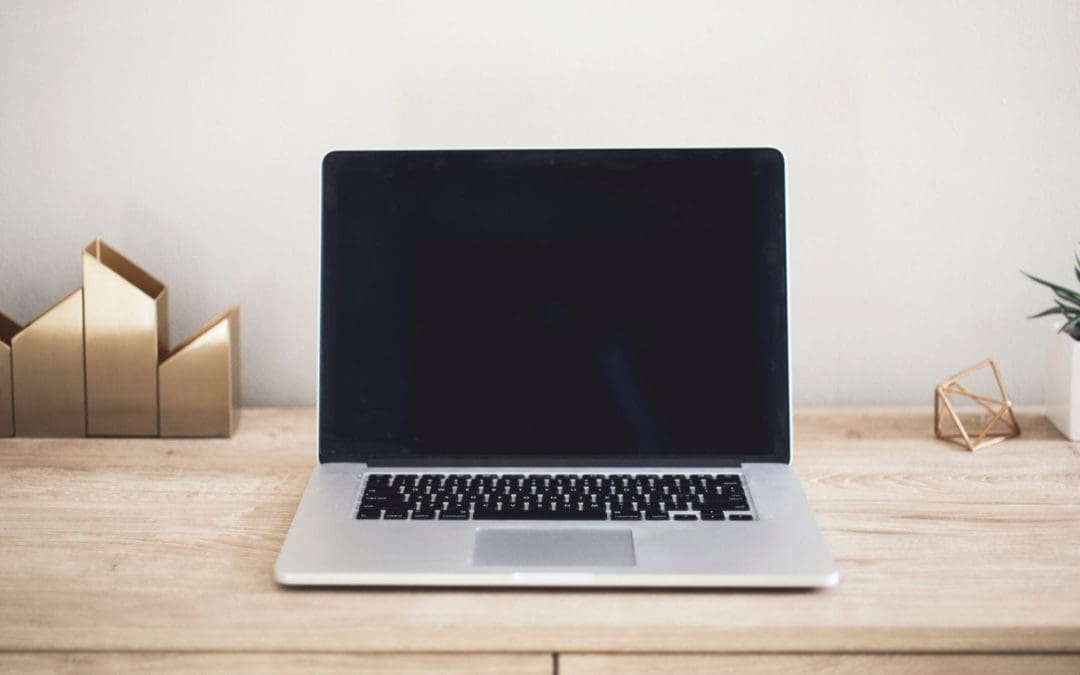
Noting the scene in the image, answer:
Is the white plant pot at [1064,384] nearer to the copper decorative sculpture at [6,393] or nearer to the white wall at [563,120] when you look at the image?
the white wall at [563,120]

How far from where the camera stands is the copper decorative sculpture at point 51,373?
→ 3.67ft

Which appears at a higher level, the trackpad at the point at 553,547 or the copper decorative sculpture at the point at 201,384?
the copper decorative sculpture at the point at 201,384

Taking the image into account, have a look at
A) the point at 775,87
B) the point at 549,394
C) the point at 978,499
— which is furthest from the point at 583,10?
the point at 978,499

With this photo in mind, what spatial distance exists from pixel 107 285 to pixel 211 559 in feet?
1.35

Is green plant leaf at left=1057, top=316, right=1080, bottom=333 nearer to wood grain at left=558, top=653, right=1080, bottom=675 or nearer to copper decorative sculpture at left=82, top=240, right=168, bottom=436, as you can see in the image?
wood grain at left=558, top=653, right=1080, bottom=675

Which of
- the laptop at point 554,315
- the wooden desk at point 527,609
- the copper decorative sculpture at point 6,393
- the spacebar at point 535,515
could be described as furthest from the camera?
the copper decorative sculpture at point 6,393

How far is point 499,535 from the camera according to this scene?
2.90ft

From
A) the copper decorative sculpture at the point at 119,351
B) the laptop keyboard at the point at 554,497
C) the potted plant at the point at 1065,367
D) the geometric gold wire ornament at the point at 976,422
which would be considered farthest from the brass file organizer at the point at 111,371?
the potted plant at the point at 1065,367

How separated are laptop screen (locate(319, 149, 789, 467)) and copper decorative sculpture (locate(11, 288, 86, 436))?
1.04 ft

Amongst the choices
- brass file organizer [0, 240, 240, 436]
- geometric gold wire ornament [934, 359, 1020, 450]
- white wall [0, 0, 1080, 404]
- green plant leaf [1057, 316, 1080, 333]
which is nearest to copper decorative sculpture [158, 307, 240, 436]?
brass file organizer [0, 240, 240, 436]

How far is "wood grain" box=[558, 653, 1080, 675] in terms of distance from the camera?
2.46 feet

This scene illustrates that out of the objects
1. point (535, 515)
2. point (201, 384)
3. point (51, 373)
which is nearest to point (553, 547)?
point (535, 515)

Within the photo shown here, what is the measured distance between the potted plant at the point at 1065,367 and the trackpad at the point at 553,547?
0.57m

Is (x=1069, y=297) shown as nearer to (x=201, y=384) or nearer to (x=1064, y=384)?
(x=1064, y=384)
